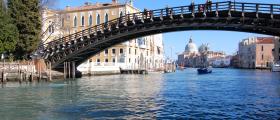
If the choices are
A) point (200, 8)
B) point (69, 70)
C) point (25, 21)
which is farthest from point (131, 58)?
point (200, 8)

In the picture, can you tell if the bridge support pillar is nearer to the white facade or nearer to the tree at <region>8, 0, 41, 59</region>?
the tree at <region>8, 0, 41, 59</region>

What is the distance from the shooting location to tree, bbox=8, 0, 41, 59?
3722 centimetres

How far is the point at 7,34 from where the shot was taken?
117ft

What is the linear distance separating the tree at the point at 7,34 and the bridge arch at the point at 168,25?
3334 mm

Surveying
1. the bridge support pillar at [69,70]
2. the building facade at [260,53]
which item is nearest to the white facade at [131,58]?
the bridge support pillar at [69,70]

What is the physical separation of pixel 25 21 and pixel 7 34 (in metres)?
2.36

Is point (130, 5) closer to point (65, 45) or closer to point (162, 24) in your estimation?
point (65, 45)

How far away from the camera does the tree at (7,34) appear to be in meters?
35.5

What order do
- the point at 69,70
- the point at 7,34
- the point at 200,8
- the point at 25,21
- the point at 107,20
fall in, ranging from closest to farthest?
the point at 200,8, the point at 7,34, the point at 25,21, the point at 69,70, the point at 107,20

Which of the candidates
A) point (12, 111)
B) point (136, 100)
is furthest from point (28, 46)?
point (12, 111)

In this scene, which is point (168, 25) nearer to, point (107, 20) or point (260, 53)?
point (107, 20)

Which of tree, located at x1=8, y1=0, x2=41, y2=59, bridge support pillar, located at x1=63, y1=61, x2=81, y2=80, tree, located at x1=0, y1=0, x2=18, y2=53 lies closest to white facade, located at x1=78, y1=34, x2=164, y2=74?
bridge support pillar, located at x1=63, y1=61, x2=81, y2=80

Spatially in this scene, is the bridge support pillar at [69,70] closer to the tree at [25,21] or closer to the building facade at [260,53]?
the tree at [25,21]

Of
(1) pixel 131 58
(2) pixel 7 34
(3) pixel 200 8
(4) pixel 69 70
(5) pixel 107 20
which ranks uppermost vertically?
(5) pixel 107 20
